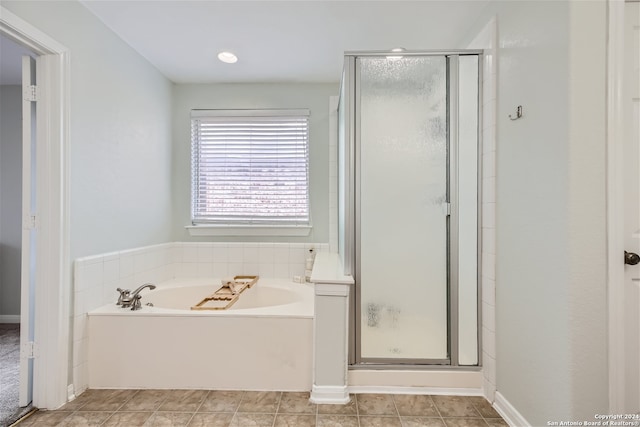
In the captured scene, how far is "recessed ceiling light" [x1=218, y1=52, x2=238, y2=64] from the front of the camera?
7.70 ft

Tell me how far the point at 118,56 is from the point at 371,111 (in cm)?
191

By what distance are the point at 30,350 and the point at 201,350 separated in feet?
2.99

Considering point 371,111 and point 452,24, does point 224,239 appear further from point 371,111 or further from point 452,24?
point 452,24

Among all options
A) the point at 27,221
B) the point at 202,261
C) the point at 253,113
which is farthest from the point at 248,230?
the point at 27,221

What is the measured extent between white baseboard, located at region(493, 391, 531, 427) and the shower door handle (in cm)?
88

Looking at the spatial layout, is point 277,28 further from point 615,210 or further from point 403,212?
point 615,210

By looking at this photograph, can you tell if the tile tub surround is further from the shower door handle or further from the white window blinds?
the shower door handle

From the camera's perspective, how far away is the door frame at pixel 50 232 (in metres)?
1.62

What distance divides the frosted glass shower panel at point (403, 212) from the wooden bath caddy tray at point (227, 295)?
105 cm

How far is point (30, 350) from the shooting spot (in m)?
1.64

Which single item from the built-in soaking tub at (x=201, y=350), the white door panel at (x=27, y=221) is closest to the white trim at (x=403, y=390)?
the built-in soaking tub at (x=201, y=350)

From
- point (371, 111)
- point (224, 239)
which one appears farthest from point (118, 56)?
point (371, 111)

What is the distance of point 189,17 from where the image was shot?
75.3 inches

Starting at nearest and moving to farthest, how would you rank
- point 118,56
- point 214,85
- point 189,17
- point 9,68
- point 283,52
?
point 189,17 → point 118,56 → point 283,52 → point 9,68 → point 214,85
